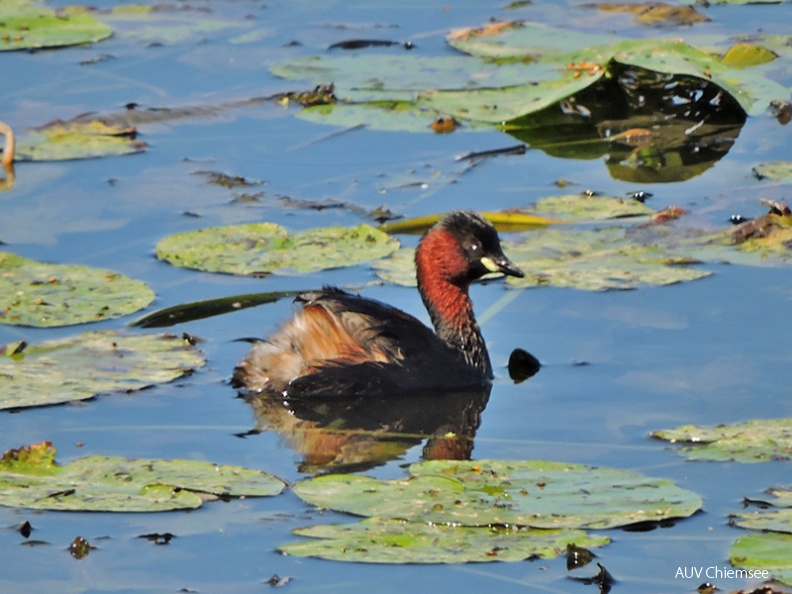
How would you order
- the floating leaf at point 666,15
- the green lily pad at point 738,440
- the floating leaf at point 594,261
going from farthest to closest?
1. the floating leaf at point 666,15
2. the floating leaf at point 594,261
3. the green lily pad at point 738,440

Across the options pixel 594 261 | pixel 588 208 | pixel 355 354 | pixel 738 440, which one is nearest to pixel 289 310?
pixel 355 354

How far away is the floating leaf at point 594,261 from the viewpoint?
815 cm

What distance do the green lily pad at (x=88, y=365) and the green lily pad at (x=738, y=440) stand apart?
2.32 metres

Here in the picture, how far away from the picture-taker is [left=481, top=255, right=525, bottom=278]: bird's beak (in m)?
7.90

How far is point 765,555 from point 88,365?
3.40 metres

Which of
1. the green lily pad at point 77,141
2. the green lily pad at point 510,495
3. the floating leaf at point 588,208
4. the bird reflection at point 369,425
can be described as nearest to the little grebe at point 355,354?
the bird reflection at point 369,425

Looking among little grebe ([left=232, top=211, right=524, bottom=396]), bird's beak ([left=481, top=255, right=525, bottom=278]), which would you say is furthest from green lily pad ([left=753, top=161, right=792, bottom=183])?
little grebe ([left=232, top=211, right=524, bottom=396])

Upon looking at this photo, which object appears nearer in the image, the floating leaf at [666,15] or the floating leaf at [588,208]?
the floating leaf at [588,208]

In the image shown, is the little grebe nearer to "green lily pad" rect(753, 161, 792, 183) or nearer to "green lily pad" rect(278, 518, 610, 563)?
"green lily pad" rect(278, 518, 610, 563)

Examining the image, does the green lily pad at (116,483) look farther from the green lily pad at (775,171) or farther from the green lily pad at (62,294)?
the green lily pad at (775,171)

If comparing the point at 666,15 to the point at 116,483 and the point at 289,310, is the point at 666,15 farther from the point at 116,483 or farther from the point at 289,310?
the point at 116,483

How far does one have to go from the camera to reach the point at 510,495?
18.3 ft

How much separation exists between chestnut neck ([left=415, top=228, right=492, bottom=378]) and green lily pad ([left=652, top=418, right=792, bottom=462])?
166 centimetres

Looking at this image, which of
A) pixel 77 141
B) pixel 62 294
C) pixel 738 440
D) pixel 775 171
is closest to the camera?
pixel 738 440
